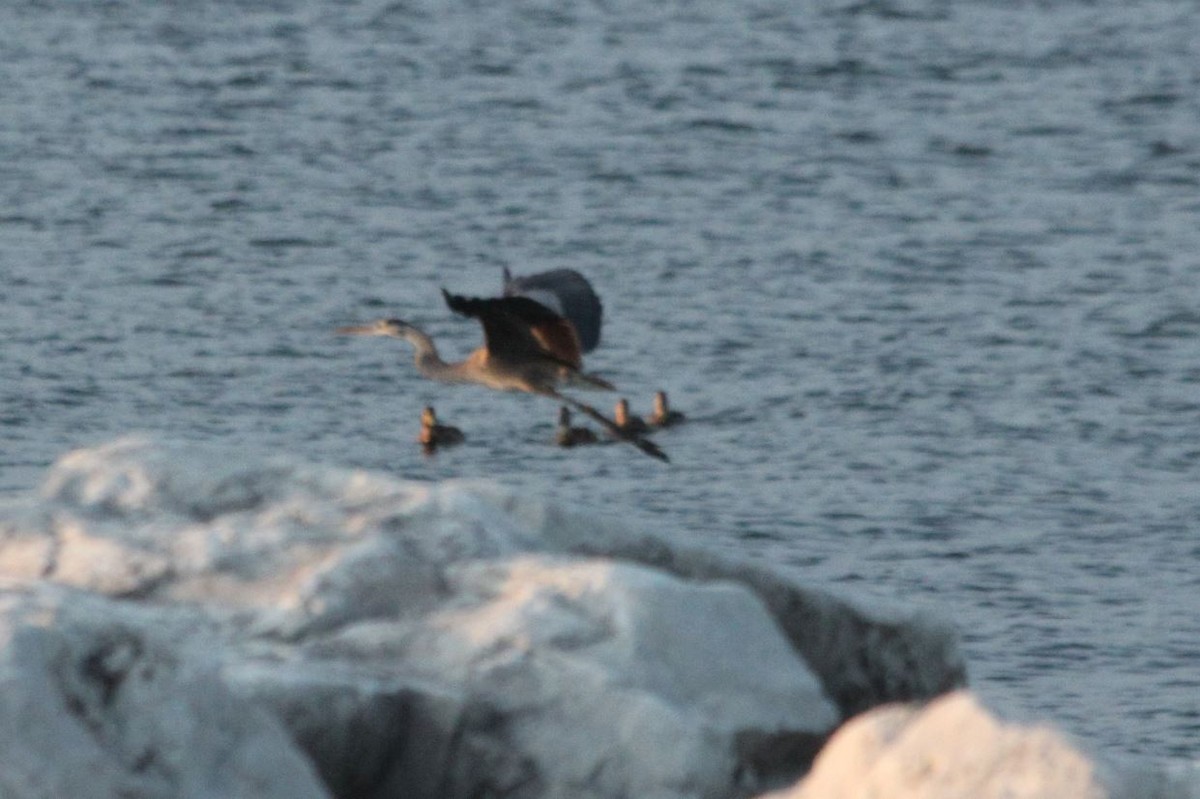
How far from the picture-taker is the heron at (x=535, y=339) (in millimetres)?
12188

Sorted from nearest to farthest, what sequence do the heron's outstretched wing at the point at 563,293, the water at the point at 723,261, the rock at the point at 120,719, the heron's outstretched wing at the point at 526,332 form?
the rock at the point at 120,719 < the heron's outstretched wing at the point at 526,332 < the heron's outstretched wing at the point at 563,293 < the water at the point at 723,261

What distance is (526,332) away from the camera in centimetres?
1323

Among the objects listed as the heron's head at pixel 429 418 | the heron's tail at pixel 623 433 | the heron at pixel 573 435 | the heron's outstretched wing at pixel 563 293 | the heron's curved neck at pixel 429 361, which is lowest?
the heron at pixel 573 435

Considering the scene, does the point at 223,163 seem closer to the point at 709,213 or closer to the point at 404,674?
the point at 709,213

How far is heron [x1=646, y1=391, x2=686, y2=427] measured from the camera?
53.6ft

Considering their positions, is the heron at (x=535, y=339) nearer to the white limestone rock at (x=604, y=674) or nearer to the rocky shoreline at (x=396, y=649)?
the rocky shoreline at (x=396, y=649)

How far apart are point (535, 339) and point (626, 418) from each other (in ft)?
9.72

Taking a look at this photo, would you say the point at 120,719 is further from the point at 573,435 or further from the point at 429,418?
the point at 573,435

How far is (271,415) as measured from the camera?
54.4ft

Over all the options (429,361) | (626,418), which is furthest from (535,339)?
(626,418)

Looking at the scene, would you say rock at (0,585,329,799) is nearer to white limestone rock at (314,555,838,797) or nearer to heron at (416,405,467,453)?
white limestone rock at (314,555,838,797)

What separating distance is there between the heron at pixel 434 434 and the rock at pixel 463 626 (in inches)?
322

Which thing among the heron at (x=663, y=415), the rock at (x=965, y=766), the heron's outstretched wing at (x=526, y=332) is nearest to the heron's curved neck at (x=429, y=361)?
the heron's outstretched wing at (x=526, y=332)

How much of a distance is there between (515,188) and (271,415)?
7.47 metres
